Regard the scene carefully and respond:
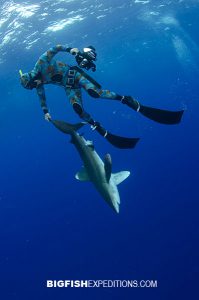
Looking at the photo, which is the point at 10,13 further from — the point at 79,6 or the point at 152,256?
the point at 152,256

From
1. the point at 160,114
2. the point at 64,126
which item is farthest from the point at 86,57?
the point at 160,114

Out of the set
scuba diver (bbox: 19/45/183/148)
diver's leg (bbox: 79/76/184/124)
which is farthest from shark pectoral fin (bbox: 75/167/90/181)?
diver's leg (bbox: 79/76/184/124)

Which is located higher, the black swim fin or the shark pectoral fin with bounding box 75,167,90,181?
the black swim fin

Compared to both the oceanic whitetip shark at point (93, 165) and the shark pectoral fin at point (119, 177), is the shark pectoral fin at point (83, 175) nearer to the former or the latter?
the oceanic whitetip shark at point (93, 165)

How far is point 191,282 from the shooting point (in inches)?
761

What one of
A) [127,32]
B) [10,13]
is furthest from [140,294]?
[127,32]

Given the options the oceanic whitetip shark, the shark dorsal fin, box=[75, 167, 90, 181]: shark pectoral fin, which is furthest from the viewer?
box=[75, 167, 90, 181]: shark pectoral fin

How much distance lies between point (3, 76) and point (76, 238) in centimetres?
2001

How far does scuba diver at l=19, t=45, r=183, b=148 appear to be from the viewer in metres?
8.41

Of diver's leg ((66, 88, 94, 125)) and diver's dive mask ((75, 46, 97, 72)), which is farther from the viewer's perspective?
diver's leg ((66, 88, 94, 125))
